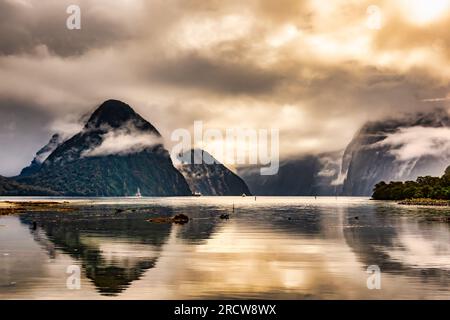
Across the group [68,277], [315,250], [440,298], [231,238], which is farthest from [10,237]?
[440,298]

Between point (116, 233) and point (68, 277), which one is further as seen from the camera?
point (116, 233)

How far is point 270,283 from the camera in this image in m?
34.0

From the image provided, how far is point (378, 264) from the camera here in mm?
42438

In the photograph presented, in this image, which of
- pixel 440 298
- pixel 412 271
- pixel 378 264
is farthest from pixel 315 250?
pixel 440 298

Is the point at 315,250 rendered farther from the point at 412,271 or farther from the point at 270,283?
the point at 270,283
